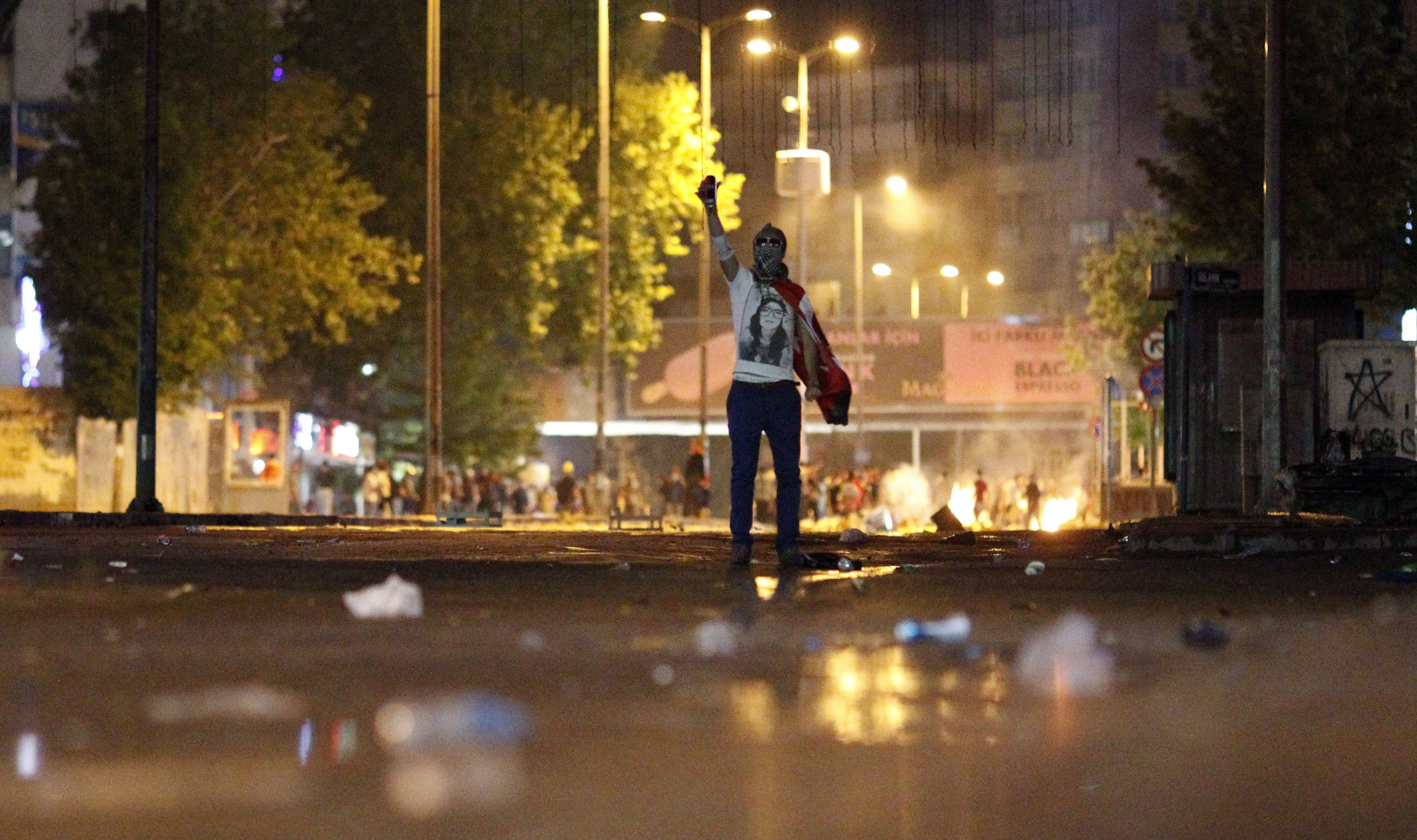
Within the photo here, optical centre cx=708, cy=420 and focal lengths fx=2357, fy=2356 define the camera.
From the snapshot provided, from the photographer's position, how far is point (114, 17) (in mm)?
43281

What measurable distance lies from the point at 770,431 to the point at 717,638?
366cm

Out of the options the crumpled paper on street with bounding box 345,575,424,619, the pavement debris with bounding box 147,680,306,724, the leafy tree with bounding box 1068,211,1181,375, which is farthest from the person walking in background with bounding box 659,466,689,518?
the pavement debris with bounding box 147,680,306,724

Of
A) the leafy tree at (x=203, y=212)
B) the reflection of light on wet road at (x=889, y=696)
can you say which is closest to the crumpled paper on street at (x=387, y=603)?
the reflection of light on wet road at (x=889, y=696)

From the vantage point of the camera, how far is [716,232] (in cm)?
1045

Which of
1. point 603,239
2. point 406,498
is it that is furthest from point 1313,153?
point 406,498

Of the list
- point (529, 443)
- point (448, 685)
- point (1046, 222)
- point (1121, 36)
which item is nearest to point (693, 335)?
point (529, 443)

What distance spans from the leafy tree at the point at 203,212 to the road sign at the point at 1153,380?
16794 millimetres

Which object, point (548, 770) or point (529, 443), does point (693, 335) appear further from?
point (548, 770)

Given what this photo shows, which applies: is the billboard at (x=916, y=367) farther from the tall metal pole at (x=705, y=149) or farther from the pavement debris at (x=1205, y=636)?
the pavement debris at (x=1205, y=636)

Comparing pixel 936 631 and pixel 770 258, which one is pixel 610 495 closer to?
pixel 770 258

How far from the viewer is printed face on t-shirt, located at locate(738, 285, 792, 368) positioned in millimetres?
10383

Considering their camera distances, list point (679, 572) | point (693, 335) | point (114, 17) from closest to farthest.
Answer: point (679, 572) < point (114, 17) < point (693, 335)

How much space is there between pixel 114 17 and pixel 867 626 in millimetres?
38510

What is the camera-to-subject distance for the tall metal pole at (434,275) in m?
38.2
